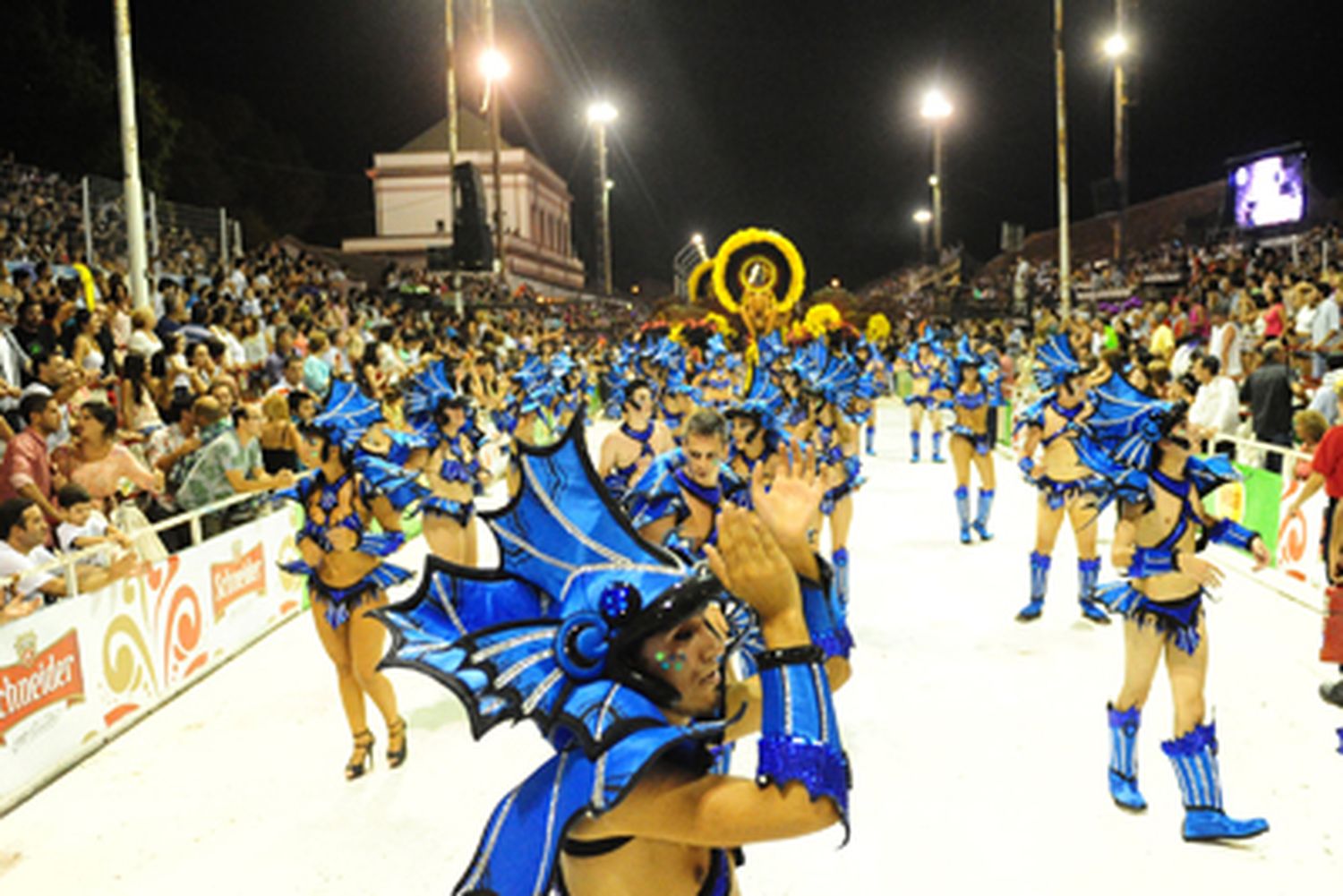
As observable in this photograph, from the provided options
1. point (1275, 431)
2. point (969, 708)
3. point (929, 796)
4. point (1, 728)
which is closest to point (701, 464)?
point (929, 796)

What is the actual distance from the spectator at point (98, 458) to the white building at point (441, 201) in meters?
42.4

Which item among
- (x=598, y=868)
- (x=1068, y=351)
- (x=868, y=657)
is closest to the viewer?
(x=598, y=868)

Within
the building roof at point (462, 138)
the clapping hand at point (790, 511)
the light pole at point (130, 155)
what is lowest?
the clapping hand at point (790, 511)

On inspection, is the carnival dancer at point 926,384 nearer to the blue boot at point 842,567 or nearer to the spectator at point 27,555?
the blue boot at point 842,567

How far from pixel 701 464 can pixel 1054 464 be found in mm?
4136

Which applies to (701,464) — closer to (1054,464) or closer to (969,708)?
(969,708)

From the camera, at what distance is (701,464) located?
17.0ft

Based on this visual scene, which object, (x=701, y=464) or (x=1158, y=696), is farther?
(x=1158, y=696)

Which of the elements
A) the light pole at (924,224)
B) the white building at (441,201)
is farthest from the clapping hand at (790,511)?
the light pole at (924,224)

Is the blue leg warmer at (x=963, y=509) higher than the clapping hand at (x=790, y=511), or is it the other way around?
the clapping hand at (x=790, y=511)

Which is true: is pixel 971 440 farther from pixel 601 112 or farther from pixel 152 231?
pixel 601 112

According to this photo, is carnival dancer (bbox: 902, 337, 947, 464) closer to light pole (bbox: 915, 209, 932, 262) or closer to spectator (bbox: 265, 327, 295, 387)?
spectator (bbox: 265, 327, 295, 387)

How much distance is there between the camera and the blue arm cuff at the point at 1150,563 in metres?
4.46

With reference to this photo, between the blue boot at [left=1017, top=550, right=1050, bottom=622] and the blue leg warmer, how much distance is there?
2780 millimetres
